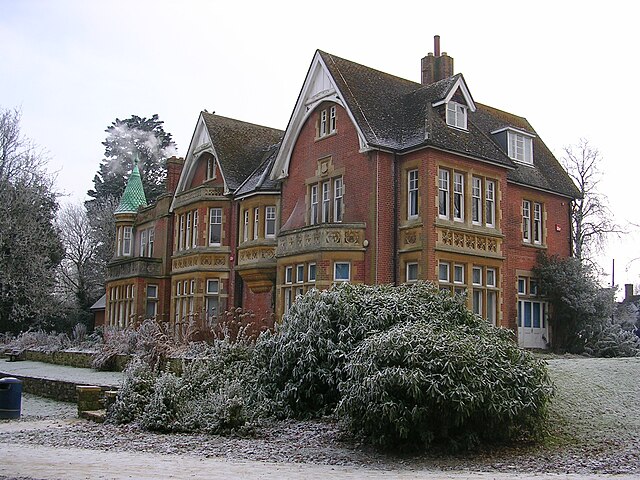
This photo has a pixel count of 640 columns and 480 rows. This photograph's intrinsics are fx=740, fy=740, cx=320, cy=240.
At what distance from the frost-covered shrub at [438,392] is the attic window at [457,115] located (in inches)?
604

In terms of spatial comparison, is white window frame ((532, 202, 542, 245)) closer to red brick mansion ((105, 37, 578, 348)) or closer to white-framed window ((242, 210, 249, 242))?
red brick mansion ((105, 37, 578, 348))

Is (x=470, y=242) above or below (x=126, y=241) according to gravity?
below

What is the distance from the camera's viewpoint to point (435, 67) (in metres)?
31.7

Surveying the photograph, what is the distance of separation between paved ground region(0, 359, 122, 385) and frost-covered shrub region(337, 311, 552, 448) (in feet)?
30.9

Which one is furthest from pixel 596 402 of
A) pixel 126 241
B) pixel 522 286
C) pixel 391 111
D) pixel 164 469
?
pixel 126 241

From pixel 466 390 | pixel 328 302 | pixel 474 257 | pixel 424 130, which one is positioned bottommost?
pixel 466 390

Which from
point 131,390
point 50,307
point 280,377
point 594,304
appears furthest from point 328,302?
point 50,307

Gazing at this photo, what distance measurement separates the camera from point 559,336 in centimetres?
3011

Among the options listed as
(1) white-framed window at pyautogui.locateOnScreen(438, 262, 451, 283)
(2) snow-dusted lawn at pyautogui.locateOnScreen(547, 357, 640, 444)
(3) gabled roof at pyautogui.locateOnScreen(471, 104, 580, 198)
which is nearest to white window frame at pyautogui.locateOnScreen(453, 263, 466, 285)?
(1) white-framed window at pyautogui.locateOnScreen(438, 262, 451, 283)

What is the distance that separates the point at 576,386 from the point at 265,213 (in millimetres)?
17518

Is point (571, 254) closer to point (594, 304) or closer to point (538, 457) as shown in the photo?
point (594, 304)

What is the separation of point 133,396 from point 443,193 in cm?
1383

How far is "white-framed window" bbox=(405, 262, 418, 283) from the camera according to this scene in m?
24.9

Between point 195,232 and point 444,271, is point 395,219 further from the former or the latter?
point 195,232
